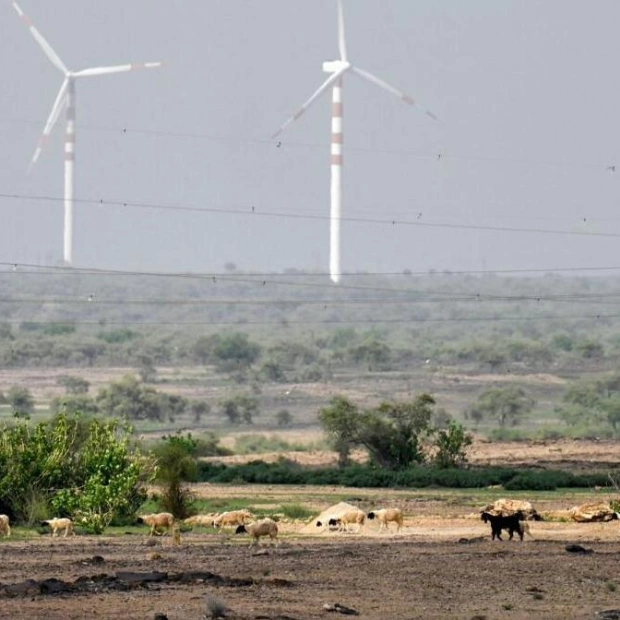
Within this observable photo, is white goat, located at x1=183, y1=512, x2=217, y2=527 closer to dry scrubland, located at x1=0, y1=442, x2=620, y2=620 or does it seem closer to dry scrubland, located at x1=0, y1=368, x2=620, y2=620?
dry scrubland, located at x1=0, y1=368, x2=620, y2=620

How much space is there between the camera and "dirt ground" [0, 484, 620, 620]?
25672mm

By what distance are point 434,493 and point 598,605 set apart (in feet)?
99.6

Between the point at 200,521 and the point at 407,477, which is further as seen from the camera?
the point at 407,477

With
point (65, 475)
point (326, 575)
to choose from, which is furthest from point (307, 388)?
point (326, 575)

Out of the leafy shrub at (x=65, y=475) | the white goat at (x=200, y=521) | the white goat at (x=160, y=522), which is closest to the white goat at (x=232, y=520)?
the white goat at (x=200, y=521)

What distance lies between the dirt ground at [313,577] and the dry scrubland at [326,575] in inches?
0.8

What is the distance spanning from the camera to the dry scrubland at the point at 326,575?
25.7 metres

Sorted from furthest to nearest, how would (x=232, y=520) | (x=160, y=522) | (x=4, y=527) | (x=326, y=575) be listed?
(x=232, y=520), (x=160, y=522), (x=4, y=527), (x=326, y=575)

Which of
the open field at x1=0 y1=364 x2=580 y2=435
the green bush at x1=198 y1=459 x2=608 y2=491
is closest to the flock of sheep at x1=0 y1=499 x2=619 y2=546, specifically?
the green bush at x1=198 y1=459 x2=608 y2=491

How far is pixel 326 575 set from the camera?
29609 millimetres

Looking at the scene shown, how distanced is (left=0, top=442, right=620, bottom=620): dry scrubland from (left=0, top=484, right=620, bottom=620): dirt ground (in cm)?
2

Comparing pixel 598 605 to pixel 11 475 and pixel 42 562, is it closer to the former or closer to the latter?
pixel 42 562

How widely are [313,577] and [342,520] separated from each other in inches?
487

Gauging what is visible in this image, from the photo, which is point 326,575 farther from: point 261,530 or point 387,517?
point 387,517
